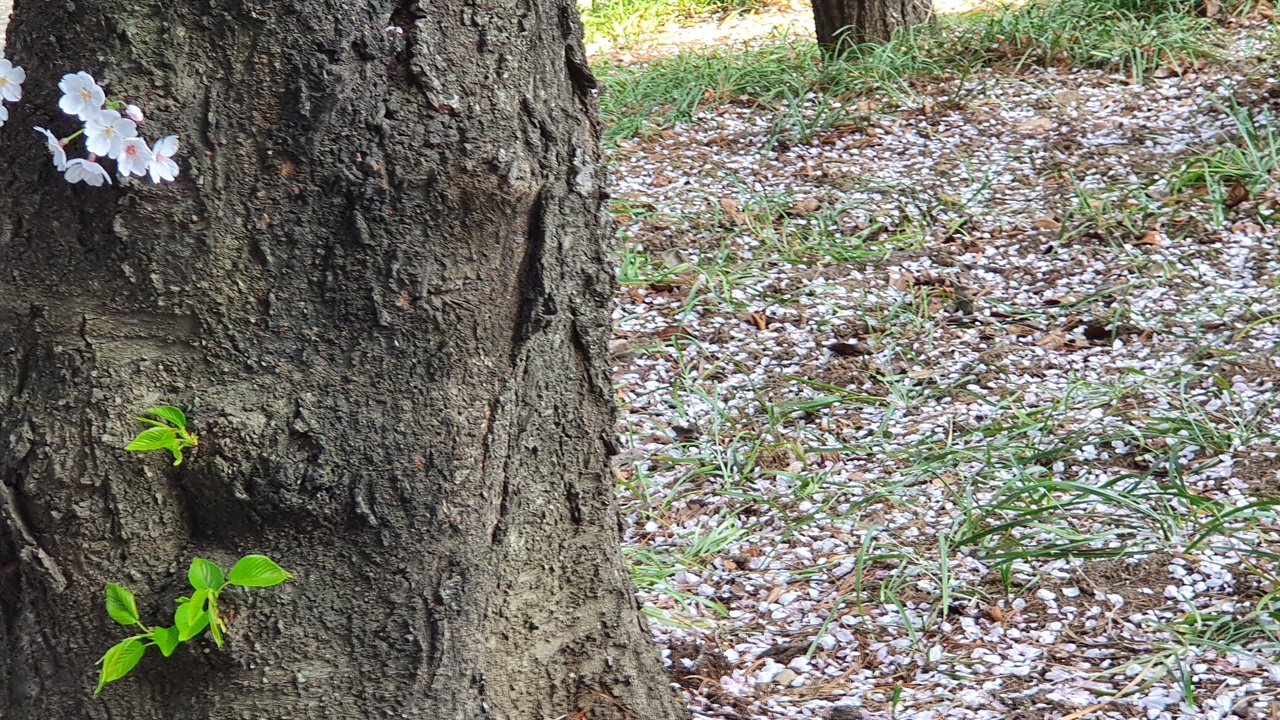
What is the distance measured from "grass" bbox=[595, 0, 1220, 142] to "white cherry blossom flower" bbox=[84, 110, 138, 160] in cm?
372

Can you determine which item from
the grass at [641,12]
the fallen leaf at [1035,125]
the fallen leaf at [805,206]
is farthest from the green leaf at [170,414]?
the grass at [641,12]

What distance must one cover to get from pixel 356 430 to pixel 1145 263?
2896 millimetres

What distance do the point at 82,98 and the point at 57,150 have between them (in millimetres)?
59

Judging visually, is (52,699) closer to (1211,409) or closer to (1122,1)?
(1211,409)

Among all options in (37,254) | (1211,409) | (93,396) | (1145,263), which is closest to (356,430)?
(93,396)

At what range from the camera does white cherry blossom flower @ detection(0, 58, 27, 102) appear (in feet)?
3.80

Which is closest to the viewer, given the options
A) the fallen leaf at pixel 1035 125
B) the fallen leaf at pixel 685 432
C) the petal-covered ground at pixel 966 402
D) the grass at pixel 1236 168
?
the petal-covered ground at pixel 966 402

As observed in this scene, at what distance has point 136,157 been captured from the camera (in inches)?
44.5

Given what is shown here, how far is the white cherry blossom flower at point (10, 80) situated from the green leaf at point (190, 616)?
1.83 ft

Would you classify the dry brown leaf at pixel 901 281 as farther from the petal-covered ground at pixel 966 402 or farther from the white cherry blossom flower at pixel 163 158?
the white cherry blossom flower at pixel 163 158

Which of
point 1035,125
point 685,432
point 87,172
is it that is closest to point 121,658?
point 87,172

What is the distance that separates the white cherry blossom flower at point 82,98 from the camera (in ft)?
3.67

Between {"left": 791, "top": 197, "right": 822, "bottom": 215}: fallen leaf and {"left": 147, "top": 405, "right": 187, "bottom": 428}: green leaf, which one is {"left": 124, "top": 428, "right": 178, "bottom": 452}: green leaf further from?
{"left": 791, "top": 197, "right": 822, "bottom": 215}: fallen leaf

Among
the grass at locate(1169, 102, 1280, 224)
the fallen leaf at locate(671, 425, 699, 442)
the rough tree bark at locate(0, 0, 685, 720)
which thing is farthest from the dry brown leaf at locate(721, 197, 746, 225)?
the rough tree bark at locate(0, 0, 685, 720)
